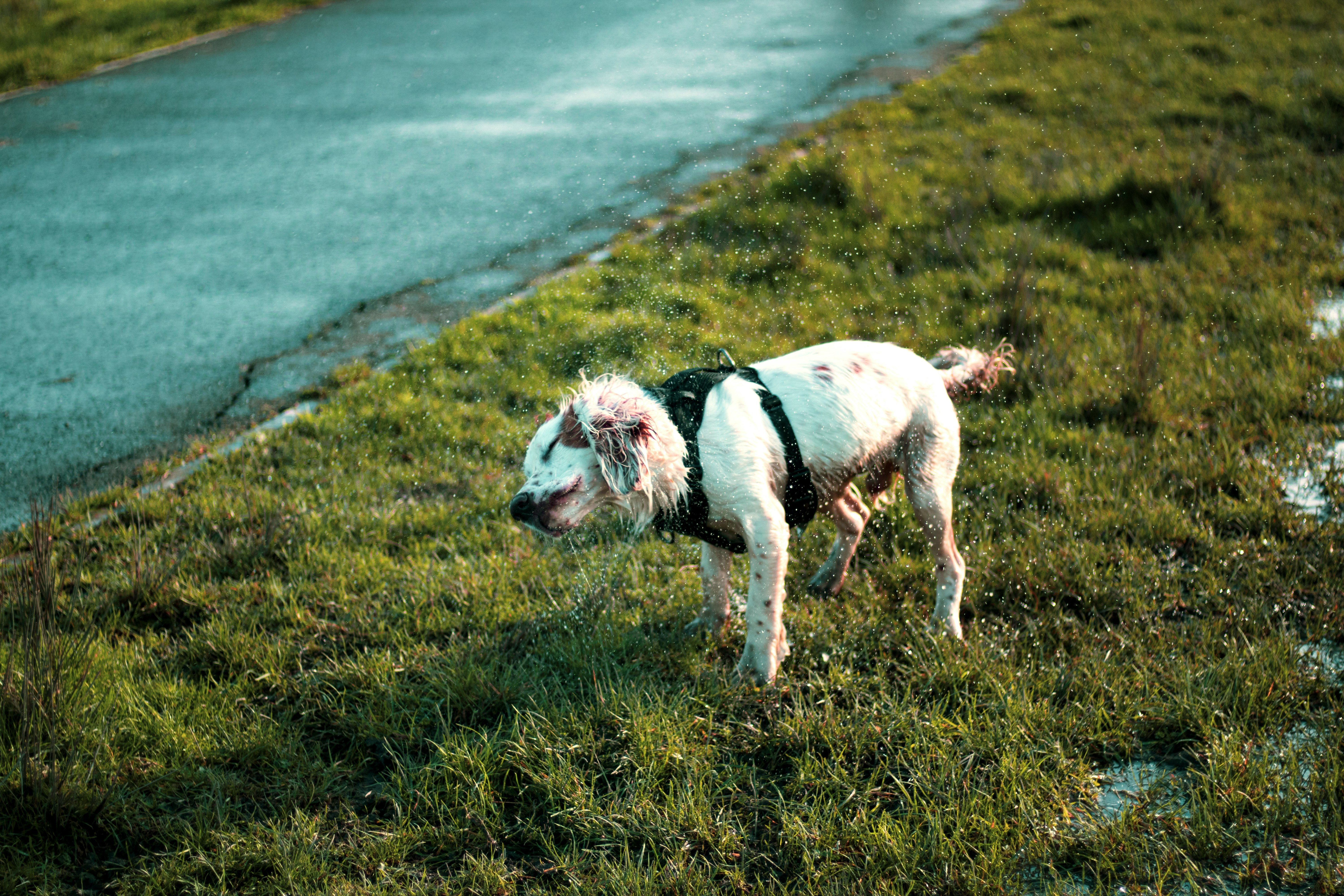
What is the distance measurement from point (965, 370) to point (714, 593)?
52.6 inches

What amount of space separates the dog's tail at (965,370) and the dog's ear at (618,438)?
1.45 m

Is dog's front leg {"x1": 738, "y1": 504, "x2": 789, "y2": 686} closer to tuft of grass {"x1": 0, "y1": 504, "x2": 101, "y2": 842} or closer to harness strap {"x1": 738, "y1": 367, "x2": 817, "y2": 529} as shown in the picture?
harness strap {"x1": 738, "y1": 367, "x2": 817, "y2": 529}

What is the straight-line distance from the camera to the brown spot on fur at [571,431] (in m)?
3.04

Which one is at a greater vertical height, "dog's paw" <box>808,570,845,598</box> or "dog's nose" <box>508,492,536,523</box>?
"dog's nose" <box>508,492,536,523</box>

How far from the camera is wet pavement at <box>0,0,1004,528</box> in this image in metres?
5.71

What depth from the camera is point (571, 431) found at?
3.07 m

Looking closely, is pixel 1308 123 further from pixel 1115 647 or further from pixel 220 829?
pixel 220 829

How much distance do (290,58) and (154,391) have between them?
26.4ft

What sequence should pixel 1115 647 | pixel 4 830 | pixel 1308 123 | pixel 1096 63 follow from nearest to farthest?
pixel 4 830 < pixel 1115 647 < pixel 1308 123 < pixel 1096 63

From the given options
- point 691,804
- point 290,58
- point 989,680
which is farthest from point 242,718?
point 290,58

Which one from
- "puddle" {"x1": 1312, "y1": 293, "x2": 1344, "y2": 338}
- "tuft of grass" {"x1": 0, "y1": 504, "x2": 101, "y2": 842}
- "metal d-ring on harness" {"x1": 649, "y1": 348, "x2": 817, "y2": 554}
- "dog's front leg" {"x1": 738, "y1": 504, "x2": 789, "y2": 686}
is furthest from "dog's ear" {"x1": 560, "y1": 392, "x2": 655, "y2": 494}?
"puddle" {"x1": 1312, "y1": 293, "x2": 1344, "y2": 338}

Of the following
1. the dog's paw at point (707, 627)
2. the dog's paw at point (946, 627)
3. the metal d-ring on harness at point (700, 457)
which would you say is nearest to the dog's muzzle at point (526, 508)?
the metal d-ring on harness at point (700, 457)

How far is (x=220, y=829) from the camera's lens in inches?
118

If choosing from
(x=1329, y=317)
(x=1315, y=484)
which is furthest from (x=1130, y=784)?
(x=1329, y=317)
